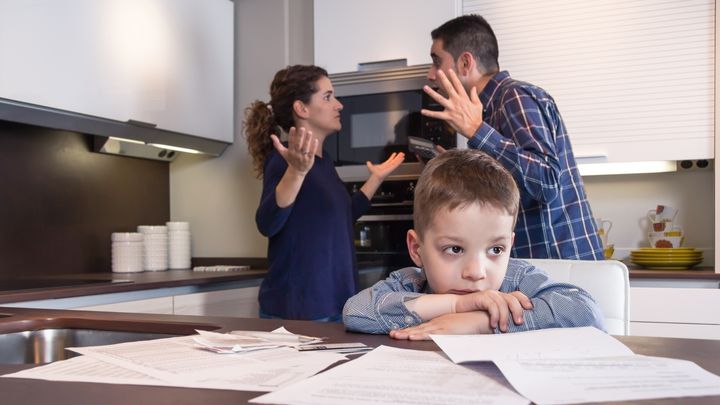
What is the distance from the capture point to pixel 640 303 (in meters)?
2.45

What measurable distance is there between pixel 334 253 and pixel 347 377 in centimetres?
161

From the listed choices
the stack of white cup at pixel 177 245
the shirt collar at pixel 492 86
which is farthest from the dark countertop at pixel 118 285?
the shirt collar at pixel 492 86

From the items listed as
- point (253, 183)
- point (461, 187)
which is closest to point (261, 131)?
point (253, 183)

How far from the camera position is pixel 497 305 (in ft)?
3.26

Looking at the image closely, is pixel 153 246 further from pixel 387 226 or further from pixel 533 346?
pixel 533 346

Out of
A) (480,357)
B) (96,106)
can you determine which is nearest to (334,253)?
(96,106)

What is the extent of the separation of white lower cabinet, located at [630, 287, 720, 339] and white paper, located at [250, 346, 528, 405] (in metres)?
1.90

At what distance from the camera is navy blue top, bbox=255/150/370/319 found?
2.23m

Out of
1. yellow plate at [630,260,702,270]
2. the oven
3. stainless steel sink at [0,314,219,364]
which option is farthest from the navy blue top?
yellow plate at [630,260,702,270]

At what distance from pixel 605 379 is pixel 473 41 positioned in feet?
5.27

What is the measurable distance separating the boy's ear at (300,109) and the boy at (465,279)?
4.23 ft

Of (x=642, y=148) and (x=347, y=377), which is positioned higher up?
(x=642, y=148)

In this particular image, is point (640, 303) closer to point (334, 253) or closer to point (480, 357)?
point (334, 253)

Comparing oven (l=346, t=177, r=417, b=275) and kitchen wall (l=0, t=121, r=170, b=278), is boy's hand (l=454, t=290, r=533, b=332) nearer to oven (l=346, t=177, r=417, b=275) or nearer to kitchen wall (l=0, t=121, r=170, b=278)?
oven (l=346, t=177, r=417, b=275)
